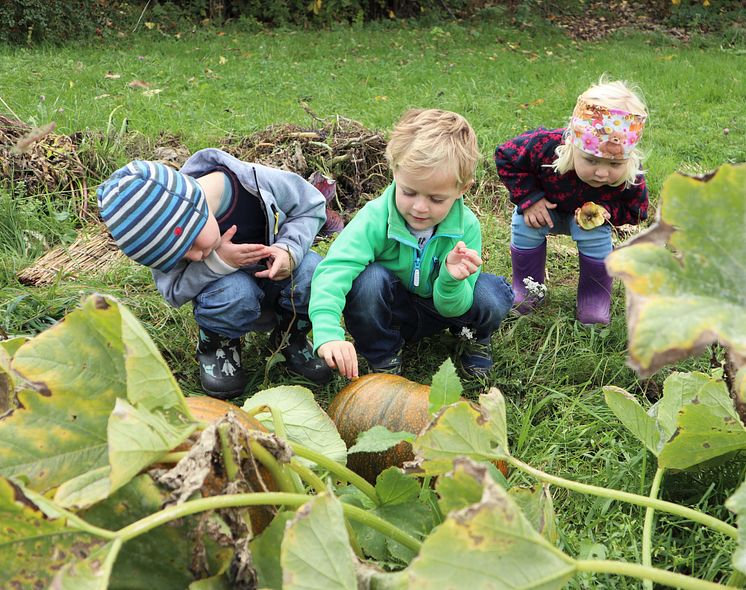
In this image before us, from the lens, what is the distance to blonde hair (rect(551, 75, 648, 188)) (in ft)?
9.43

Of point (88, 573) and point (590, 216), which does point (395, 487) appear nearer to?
point (88, 573)

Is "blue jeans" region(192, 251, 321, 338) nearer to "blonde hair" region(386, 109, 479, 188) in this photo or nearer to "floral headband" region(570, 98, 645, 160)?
"blonde hair" region(386, 109, 479, 188)

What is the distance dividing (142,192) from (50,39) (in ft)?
28.1

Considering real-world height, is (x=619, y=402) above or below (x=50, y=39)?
above

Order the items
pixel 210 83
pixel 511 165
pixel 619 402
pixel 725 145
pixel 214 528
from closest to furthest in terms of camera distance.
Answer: pixel 214 528
pixel 619 402
pixel 511 165
pixel 725 145
pixel 210 83

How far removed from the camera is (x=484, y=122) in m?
5.96

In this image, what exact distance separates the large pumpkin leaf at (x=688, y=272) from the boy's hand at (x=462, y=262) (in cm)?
145

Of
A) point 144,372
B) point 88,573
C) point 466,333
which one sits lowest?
point 466,333

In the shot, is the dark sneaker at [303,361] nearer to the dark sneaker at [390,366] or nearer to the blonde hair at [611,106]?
the dark sneaker at [390,366]

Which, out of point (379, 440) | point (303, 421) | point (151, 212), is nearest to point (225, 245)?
point (151, 212)

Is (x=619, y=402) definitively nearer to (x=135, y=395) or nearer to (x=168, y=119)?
(x=135, y=395)

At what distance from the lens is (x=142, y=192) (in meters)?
2.28

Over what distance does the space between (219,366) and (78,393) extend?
1516mm

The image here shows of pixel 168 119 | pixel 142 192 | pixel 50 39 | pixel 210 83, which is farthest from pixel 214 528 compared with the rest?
pixel 50 39
